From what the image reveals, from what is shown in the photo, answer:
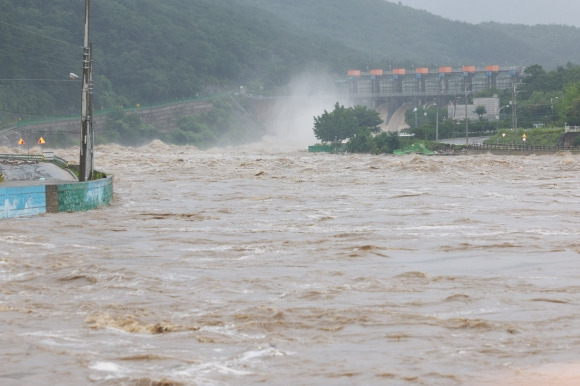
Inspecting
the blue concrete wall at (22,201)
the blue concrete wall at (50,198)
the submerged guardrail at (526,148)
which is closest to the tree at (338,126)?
the submerged guardrail at (526,148)

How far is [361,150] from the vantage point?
5704 inches

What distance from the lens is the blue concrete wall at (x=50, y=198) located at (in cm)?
3625

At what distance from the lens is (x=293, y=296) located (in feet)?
66.1

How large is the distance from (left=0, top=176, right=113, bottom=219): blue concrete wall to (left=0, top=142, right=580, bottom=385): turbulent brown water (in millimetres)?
845

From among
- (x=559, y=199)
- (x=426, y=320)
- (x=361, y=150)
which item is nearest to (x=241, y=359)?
(x=426, y=320)

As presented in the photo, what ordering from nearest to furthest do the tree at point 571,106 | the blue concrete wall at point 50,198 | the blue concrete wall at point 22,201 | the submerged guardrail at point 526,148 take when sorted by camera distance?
the blue concrete wall at point 22,201
the blue concrete wall at point 50,198
the submerged guardrail at point 526,148
the tree at point 571,106

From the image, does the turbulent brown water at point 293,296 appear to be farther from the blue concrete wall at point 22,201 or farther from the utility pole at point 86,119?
the utility pole at point 86,119

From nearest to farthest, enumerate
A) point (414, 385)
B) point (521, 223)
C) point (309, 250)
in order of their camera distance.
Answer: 1. point (414, 385)
2. point (309, 250)
3. point (521, 223)

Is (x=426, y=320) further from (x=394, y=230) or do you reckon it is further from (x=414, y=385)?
(x=394, y=230)

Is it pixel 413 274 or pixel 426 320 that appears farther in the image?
pixel 413 274

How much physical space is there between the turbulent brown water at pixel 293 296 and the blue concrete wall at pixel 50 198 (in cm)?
84

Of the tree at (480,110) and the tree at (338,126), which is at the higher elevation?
the tree at (480,110)

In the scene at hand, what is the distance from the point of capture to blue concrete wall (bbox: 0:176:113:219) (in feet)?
119

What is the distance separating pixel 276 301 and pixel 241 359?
442 cm
